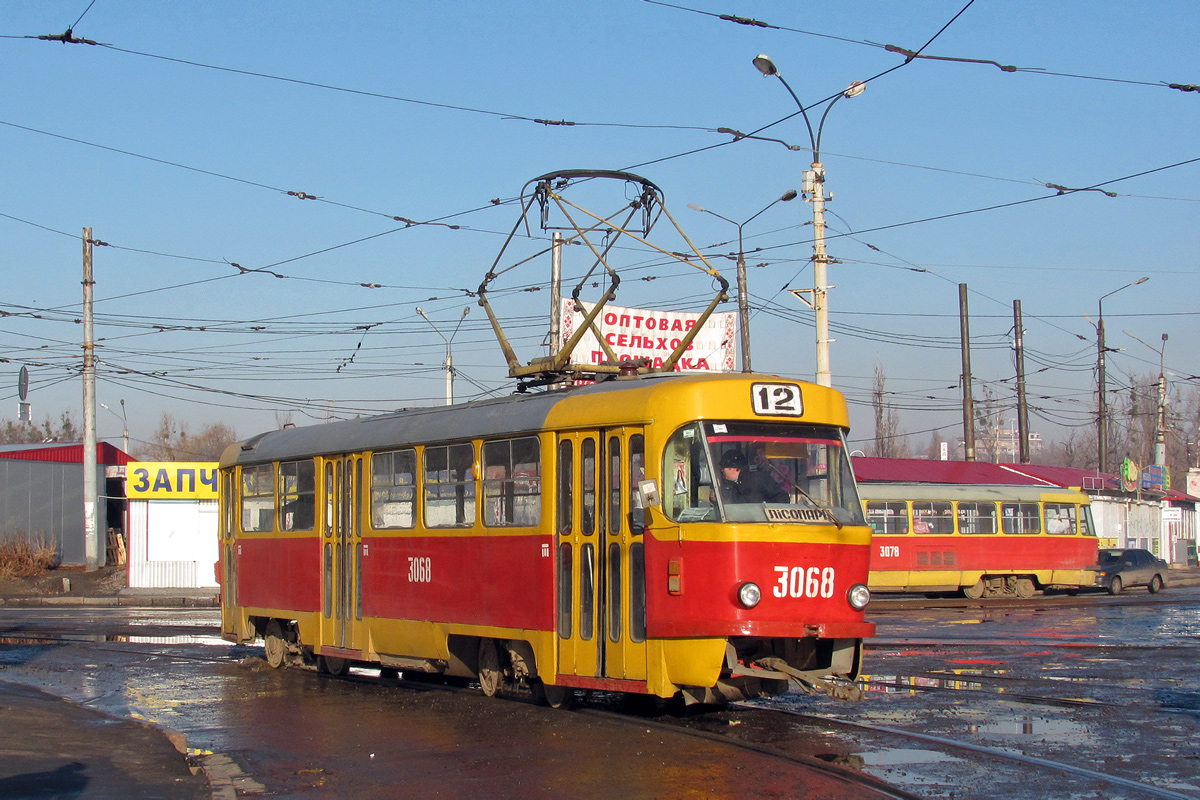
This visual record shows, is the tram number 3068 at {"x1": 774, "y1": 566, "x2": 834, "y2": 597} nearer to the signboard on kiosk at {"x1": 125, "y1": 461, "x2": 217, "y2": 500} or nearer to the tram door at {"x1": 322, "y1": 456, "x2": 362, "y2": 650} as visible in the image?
the tram door at {"x1": 322, "y1": 456, "x2": 362, "y2": 650}

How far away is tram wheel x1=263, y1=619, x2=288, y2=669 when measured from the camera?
667 inches

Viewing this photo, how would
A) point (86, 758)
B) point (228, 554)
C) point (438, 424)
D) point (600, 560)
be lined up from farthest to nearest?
point (228, 554)
point (438, 424)
point (600, 560)
point (86, 758)

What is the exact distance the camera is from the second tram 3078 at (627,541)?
400 inches

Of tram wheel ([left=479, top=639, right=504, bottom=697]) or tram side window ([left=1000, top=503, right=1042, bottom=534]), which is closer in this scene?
tram wheel ([left=479, top=639, right=504, bottom=697])

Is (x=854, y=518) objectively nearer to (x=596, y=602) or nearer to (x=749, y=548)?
(x=749, y=548)

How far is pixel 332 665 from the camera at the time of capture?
635 inches

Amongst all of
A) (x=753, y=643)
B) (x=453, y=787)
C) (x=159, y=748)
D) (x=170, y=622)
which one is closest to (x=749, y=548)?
(x=753, y=643)

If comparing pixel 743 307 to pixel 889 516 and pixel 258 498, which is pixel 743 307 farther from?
pixel 258 498

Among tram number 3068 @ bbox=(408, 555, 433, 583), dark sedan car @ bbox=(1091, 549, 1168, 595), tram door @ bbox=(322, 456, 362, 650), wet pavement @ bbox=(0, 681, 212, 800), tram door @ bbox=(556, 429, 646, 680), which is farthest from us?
dark sedan car @ bbox=(1091, 549, 1168, 595)

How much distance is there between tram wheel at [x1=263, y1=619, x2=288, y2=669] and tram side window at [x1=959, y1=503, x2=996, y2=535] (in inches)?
850

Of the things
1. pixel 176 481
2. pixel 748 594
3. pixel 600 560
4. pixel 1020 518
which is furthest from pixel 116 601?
pixel 748 594

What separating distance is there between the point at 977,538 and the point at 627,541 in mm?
25064

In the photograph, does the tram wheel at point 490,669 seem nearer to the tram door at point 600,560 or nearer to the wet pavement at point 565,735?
the wet pavement at point 565,735

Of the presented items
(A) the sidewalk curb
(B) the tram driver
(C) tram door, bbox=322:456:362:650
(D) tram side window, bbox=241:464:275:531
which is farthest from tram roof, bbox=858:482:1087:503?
(B) the tram driver
